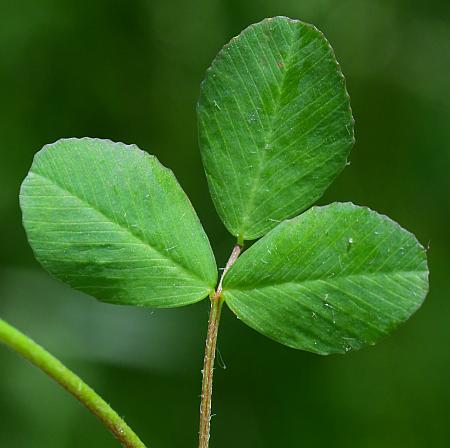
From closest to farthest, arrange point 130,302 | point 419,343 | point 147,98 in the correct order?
point 130,302, point 419,343, point 147,98

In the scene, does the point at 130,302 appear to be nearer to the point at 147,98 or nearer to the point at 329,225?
the point at 329,225

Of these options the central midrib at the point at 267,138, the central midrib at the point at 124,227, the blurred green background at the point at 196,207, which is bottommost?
the central midrib at the point at 124,227

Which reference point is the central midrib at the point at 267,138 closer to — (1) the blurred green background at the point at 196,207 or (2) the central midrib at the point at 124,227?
(2) the central midrib at the point at 124,227

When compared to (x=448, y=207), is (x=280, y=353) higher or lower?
lower

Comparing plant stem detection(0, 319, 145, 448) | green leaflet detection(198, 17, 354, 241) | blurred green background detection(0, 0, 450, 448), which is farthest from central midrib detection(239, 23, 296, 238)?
blurred green background detection(0, 0, 450, 448)

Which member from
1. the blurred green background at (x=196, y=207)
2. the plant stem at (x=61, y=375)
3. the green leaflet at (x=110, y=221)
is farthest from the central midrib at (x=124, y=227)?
the blurred green background at (x=196, y=207)

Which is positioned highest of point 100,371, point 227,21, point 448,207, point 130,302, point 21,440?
point 227,21

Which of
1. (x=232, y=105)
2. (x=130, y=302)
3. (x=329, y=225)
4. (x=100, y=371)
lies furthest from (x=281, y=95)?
(x=100, y=371)

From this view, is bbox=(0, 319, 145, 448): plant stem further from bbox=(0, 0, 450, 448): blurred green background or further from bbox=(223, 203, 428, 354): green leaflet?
bbox=(0, 0, 450, 448): blurred green background
